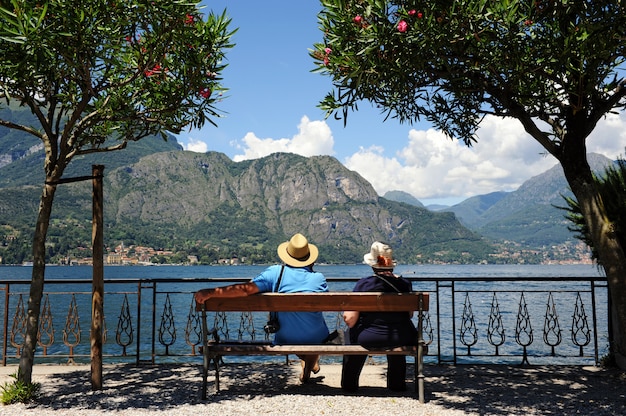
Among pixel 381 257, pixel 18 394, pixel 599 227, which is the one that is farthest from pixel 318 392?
pixel 599 227

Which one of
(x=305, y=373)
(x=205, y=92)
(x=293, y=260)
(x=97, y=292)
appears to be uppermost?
(x=205, y=92)

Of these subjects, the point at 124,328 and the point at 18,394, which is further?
the point at 124,328

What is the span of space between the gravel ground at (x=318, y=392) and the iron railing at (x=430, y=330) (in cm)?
51

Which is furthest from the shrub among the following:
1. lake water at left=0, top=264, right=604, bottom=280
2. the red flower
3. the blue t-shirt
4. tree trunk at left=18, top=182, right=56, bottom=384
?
lake water at left=0, top=264, right=604, bottom=280

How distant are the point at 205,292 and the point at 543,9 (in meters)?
4.10

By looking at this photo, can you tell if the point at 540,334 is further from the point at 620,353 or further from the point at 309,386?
the point at 309,386

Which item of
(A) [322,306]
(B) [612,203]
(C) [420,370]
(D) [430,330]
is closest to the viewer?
(A) [322,306]

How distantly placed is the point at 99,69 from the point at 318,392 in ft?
12.9

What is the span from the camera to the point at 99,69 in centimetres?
538

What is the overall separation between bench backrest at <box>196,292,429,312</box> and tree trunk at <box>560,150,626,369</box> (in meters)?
2.05

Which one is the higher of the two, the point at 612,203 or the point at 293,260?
the point at 612,203

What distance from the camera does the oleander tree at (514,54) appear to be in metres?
4.75

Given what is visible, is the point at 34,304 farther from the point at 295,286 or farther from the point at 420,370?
the point at 420,370

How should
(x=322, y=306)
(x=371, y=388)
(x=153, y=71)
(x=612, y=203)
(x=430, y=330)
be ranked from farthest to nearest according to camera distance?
(x=430, y=330)
(x=612, y=203)
(x=153, y=71)
(x=371, y=388)
(x=322, y=306)
